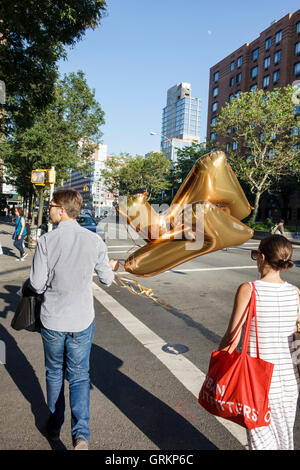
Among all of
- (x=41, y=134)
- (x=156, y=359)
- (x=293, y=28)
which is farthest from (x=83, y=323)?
(x=293, y=28)

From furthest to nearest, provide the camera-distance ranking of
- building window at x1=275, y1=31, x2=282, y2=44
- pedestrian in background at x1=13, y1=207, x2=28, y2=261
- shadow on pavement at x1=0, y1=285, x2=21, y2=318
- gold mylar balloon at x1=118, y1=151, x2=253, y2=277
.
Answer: building window at x1=275, y1=31, x2=282, y2=44 < pedestrian in background at x1=13, y1=207, x2=28, y2=261 < shadow on pavement at x1=0, y1=285, x2=21, y2=318 < gold mylar balloon at x1=118, y1=151, x2=253, y2=277

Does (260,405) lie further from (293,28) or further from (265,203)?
(293,28)

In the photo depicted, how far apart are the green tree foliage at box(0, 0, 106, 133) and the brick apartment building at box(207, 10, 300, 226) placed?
32638mm

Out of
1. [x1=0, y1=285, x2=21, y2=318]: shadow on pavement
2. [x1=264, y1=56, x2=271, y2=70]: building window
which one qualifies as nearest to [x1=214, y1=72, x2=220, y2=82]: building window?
[x1=264, y1=56, x2=271, y2=70]: building window

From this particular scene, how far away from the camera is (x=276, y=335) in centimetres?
209

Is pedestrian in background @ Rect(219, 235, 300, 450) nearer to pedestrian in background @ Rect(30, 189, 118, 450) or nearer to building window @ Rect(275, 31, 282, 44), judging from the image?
pedestrian in background @ Rect(30, 189, 118, 450)

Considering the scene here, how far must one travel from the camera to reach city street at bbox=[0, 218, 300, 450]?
109 inches

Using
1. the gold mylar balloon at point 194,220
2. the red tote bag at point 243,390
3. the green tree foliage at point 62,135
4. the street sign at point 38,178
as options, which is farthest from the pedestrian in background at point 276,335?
the green tree foliage at point 62,135

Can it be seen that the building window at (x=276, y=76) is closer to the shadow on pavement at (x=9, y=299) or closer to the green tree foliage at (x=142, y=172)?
the green tree foliage at (x=142, y=172)

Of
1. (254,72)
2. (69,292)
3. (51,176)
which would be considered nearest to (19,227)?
(51,176)

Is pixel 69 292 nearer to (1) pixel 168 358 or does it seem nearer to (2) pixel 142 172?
(1) pixel 168 358

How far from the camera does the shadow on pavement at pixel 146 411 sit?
2.74 metres

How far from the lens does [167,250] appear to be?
1860mm
